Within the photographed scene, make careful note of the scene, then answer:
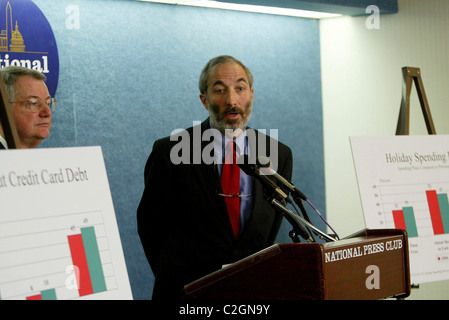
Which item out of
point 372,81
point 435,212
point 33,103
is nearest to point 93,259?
point 33,103

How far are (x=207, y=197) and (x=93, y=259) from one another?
115 centimetres

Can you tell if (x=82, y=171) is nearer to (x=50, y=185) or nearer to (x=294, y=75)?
(x=50, y=185)

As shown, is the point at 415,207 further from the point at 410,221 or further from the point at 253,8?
the point at 253,8

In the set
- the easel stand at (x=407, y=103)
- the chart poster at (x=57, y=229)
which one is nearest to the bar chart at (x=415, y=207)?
the easel stand at (x=407, y=103)

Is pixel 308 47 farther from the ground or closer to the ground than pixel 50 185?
farther from the ground

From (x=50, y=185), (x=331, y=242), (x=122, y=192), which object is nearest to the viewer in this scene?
(x=50, y=185)

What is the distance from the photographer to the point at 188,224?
2.70 metres

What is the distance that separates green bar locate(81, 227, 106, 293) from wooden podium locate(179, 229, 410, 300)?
0.30 m

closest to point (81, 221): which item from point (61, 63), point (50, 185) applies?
point (50, 185)

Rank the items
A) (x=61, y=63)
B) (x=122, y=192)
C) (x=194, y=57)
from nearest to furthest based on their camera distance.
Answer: (x=61, y=63)
(x=122, y=192)
(x=194, y=57)

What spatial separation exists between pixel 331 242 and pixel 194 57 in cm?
271

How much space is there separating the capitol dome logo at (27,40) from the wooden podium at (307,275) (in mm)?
2243

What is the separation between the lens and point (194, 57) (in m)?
4.21

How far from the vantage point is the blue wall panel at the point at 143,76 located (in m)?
3.72
